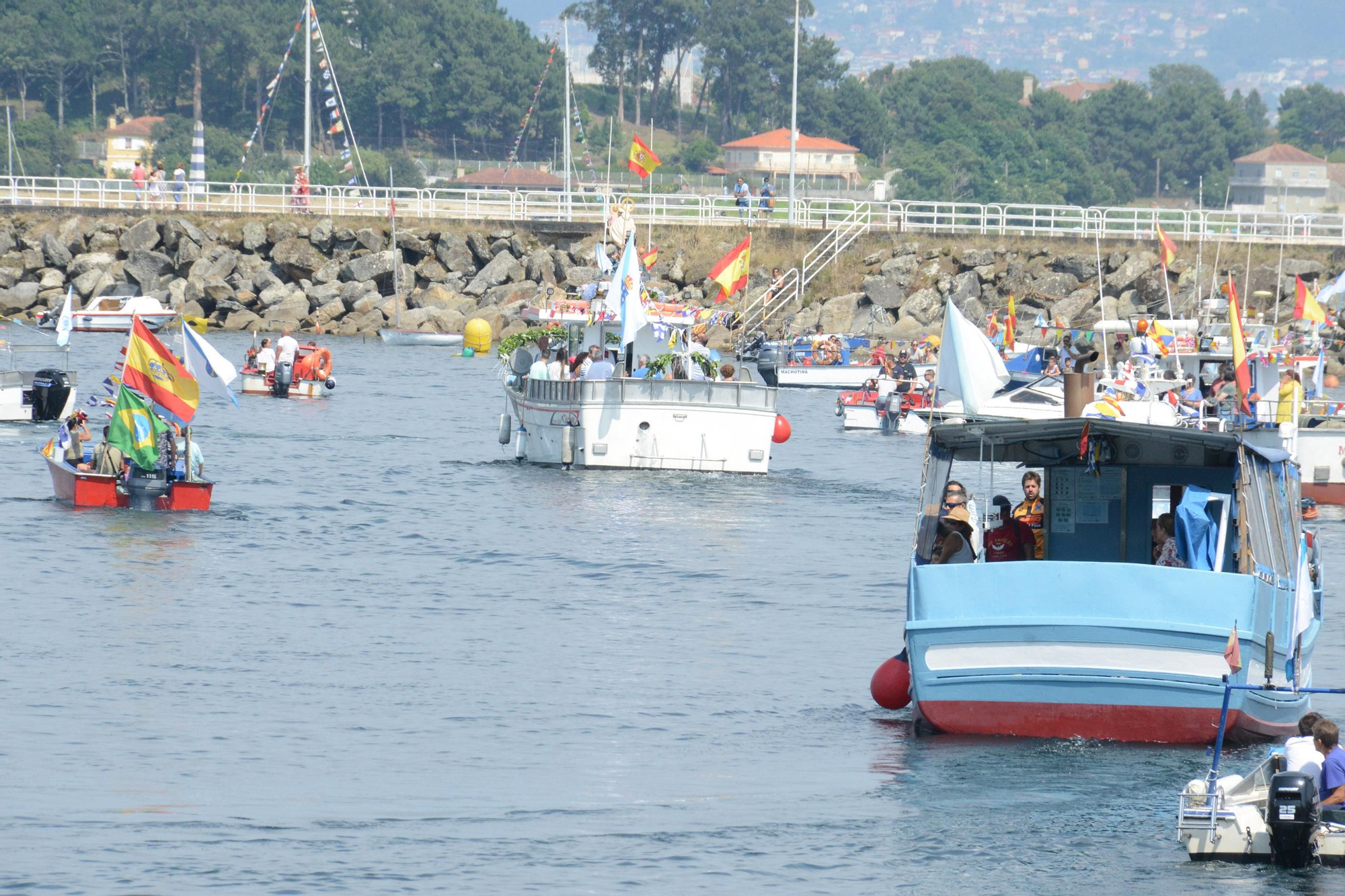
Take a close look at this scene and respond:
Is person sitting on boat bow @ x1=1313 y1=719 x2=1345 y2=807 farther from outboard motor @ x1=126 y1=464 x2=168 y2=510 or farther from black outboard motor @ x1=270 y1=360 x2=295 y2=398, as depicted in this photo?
black outboard motor @ x1=270 y1=360 x2=295 y2=398

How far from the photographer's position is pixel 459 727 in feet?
60.0

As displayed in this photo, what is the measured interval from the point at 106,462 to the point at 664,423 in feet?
30.7

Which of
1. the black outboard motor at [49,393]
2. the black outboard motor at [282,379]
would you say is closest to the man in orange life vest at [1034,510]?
the black outboard motor at [49,393]

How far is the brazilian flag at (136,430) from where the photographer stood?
29.2 m

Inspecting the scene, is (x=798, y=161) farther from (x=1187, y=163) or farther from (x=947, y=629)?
(x=947, y=629)

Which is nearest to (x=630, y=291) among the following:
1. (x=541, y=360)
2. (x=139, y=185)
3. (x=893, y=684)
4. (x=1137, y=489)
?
(x=541, y=360)

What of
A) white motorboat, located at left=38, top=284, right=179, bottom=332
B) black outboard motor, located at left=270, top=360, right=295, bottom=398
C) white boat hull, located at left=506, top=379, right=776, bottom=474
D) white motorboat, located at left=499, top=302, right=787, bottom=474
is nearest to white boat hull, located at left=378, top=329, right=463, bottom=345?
white motorboat, located at left=38, top=284, right=179, bottom=332

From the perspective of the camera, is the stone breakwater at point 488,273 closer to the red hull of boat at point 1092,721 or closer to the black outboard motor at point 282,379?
the black outboard motor at point 282,379

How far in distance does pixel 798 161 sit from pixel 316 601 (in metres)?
134

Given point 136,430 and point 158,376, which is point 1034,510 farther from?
point 136,430

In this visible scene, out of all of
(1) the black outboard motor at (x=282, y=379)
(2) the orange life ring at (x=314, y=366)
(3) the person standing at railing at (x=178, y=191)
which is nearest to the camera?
(1) the black outboard motor at (x=282, y=379)

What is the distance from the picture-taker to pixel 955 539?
56.7ft

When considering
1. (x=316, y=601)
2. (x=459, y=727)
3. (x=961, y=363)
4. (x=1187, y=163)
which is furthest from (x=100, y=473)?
(x=1187, y=163)

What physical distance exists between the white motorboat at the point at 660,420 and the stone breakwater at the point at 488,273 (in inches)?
1274
